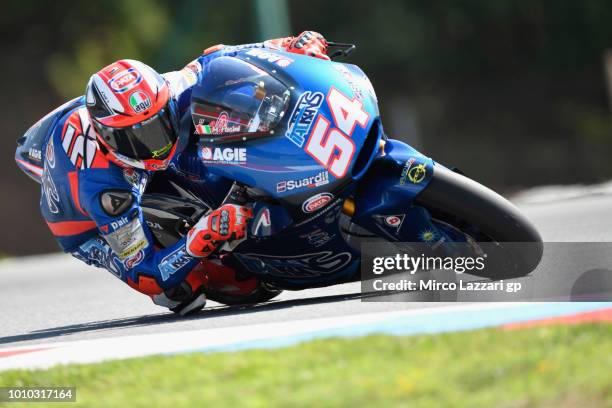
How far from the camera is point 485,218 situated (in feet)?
18.2

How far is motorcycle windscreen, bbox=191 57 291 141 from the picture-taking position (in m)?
5.56

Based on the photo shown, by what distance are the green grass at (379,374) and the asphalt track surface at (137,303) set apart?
0.94m

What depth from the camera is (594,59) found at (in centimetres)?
2386

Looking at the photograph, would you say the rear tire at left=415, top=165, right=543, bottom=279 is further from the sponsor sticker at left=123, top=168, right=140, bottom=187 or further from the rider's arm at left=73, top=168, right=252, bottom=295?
the sponsor sticker at left=123, top=168, right=140, bottom=187

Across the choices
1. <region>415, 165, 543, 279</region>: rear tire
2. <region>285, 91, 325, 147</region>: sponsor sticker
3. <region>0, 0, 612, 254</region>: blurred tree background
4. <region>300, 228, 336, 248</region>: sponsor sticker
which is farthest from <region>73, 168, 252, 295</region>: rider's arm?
<region>0, 0, 612, 254</region>: blurred tree background

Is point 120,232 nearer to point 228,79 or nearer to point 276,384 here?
point 228,79

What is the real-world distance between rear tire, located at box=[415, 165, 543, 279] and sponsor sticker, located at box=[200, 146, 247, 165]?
93 cm

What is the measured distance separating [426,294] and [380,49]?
18.9 metres

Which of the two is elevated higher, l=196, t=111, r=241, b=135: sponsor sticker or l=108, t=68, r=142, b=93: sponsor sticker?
l=108, t=68, r=142, b=93: sponsor sticker

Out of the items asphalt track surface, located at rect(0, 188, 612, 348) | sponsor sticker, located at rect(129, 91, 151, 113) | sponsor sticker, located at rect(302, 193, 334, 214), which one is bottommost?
asphalt track surface, located at rect(0, 188, 612, 348)

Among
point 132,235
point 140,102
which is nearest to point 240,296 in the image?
point 132,235

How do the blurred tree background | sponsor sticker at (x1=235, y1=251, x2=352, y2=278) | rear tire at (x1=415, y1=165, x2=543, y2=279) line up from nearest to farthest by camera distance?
1. rear tire at (x1=415, y1=165, x2=543, y2=279)
2. sponsor sticker at (x1=235, y1=251, x2=352, y2=278)
3. the blurred tree background

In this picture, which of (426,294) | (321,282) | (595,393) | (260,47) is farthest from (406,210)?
(595,393)

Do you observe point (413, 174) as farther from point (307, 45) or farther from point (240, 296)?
point (240, 296)
